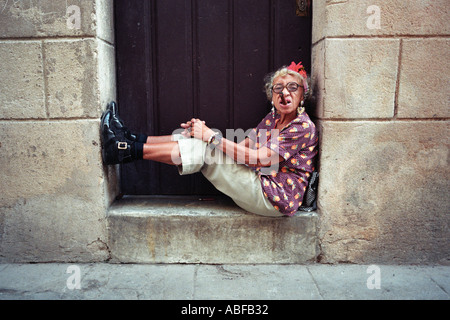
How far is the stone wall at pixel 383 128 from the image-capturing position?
2555mm

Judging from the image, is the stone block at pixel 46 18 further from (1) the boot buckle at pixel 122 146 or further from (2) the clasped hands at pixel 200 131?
(2) the clasped hands at pixel 200 131

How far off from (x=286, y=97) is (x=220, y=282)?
1385mm

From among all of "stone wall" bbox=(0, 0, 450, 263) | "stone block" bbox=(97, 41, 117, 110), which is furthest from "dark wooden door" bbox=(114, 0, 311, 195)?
"stone wall" bbox=(0, 0, 450, 263)

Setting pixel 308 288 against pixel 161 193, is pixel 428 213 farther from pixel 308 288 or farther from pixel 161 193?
pixel 161 193

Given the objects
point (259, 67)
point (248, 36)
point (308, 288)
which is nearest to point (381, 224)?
point (308, 288)

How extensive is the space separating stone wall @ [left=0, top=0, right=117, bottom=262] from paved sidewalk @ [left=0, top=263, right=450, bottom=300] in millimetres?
237

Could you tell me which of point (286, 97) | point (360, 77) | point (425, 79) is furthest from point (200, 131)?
point (425, 79)

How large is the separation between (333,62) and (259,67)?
650 mm

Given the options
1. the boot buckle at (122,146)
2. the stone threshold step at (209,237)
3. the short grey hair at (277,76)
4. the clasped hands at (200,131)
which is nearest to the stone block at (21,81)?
the boot buckle at (122,146)

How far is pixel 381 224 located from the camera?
2.74 metres

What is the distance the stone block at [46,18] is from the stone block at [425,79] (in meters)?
2.22

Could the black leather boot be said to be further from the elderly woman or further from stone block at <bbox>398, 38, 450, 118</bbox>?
stone block at <bbox>398, 38, 450, 118</bbox>

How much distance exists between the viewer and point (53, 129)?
105 inches

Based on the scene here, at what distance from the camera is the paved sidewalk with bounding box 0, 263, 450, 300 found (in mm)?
2352
